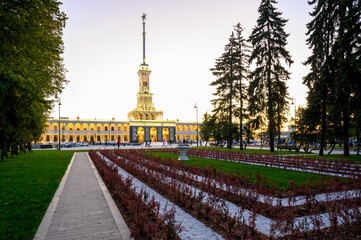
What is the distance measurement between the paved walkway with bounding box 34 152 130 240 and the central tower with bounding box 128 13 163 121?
8079cm

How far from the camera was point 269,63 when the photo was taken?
998 inches

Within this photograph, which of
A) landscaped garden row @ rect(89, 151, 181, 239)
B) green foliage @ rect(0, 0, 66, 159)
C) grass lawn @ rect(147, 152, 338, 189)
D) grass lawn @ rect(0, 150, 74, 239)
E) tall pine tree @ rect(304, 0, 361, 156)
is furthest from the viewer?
tall pine tree @ rect(304, 0, 361, 156)

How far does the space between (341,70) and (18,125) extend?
2266cm

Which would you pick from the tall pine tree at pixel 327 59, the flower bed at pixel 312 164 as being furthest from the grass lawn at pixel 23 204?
the tall pine tree at pixel 327 59

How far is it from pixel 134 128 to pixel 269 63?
197 ft

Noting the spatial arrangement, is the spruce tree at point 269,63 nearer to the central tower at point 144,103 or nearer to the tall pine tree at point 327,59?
the tall pine tree at point 327,59

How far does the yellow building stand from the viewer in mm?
79312

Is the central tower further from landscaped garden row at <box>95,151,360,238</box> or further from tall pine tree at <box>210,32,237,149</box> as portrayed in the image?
landscaped garden row at <box>95,151,360,238</box>

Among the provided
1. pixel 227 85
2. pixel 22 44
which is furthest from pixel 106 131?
pixel 22 44

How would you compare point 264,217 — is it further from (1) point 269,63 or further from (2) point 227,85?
(2) point 227,85

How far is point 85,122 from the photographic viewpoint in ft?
271

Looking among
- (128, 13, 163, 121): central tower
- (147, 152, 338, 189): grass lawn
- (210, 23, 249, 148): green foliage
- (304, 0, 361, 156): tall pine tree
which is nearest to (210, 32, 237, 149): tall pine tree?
(210, 23, 249, 148): green foliage

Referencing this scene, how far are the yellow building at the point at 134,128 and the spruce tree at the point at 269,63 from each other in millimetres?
57631

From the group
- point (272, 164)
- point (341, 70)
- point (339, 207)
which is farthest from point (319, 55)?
point (339, 207)
